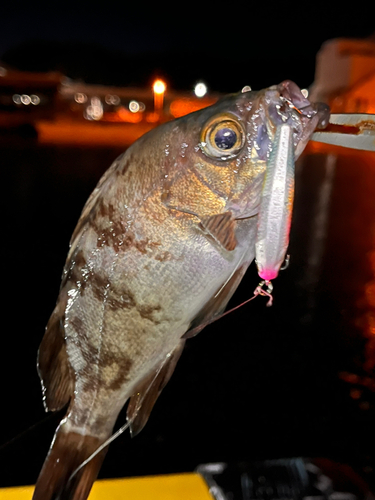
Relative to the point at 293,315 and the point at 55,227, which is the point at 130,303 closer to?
the point at 293,315

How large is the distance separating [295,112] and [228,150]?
19 centimetres

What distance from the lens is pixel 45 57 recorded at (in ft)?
194

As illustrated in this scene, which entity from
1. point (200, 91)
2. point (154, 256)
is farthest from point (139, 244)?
point (200, 91)

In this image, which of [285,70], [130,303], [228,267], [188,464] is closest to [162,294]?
[130,303]

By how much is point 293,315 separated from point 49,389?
4.36 metres

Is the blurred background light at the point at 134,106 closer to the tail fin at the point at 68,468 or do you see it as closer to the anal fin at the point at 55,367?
the anal fin at the point at 55,367

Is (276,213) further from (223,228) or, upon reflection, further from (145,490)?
(145,490)

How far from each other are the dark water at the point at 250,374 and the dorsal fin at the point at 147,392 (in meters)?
0.35

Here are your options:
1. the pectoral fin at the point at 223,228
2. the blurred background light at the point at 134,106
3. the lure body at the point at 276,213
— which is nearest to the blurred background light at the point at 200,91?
the blurred background light at the point at 134,106

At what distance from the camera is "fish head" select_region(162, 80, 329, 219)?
1174mm

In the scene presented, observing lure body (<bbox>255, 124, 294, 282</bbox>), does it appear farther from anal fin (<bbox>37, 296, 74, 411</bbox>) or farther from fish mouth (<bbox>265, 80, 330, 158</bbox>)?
anal fin (<bbox>37, 296, 74, 411</bbox>)

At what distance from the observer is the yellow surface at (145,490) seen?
1.89m

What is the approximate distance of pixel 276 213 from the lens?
1021mm

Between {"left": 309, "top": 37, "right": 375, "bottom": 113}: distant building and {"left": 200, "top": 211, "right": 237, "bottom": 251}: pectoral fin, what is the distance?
73.1ft
